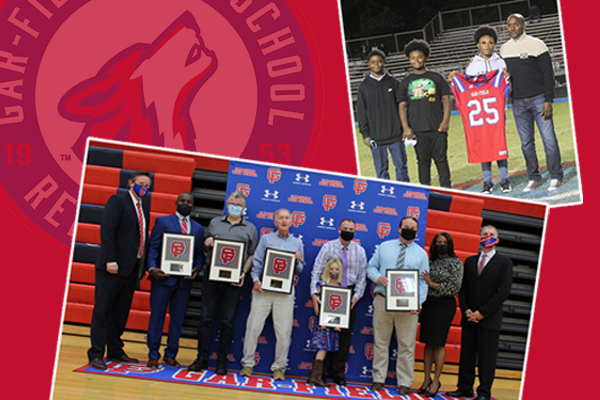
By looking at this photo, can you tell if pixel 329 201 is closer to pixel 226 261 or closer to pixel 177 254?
pixel 226 261

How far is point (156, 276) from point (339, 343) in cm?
183

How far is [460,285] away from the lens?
5.05m

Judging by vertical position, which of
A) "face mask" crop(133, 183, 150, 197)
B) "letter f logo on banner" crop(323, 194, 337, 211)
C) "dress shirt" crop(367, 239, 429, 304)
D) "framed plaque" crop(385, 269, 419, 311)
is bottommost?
"framed plaque" crop(385, 269, 419, 311)

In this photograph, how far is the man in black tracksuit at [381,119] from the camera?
5.70 m

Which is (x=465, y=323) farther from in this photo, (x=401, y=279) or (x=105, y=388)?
(x=105, y=388)

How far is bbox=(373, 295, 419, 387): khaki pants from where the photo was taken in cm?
511

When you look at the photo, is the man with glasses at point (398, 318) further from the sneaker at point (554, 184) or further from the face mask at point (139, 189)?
the face mask at point (139, 189)

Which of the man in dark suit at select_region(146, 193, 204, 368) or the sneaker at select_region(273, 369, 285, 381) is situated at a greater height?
the man in dark suit at select_region(146, 193, 204, 368)

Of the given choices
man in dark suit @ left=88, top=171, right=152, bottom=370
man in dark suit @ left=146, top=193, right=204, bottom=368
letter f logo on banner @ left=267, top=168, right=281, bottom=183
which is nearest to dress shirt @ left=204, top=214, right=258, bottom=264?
man in dark suit @ left=146, top=193, right=204, bottom=368

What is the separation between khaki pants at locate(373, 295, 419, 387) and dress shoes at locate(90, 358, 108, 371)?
8.13ft

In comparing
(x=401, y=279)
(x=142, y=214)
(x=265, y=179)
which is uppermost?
(x=265, y=179)

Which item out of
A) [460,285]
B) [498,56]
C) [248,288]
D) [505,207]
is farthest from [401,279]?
[498,56]

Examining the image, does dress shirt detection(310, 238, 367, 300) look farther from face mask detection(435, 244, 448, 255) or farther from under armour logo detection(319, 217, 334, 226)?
face mask detection(435, 244, 448, 255)

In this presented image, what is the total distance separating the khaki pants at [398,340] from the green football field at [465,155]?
4.79ft
